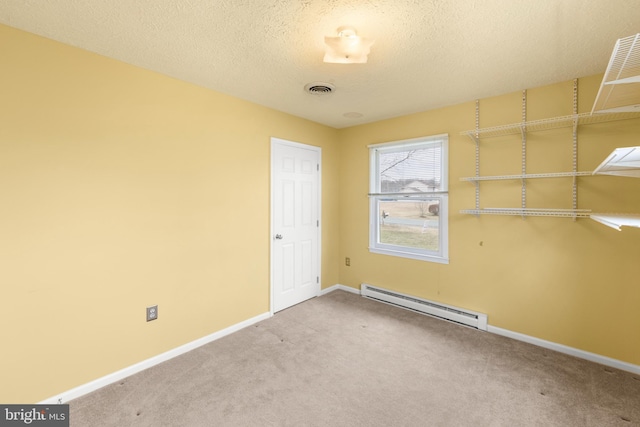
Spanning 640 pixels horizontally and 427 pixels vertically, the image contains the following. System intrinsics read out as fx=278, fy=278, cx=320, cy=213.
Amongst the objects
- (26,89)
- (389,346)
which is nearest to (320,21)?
(26,89)

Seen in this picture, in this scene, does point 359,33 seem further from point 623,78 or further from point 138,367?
point 138,367

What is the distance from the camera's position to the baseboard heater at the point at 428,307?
2.99 metres

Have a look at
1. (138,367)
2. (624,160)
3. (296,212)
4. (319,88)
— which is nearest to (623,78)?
(624,160)

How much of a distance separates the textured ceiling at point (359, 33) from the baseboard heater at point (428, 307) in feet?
7.68

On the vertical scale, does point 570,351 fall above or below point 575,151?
below

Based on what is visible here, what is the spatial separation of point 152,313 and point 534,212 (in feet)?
11.7

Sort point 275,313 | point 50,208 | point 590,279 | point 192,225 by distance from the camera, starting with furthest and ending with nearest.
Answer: point 275,313 < point 192,225 < point 590,279 < point 50,208

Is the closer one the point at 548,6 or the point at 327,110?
the point at 548,6

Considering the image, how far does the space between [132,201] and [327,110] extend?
7.37 ft

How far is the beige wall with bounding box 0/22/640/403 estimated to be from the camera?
1.82m

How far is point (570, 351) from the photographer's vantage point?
8.20 feet

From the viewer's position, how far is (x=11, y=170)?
1.74 meters

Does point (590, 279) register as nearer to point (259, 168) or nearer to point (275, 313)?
point (275, 313)

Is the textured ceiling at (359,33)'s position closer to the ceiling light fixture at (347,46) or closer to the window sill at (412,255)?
the ceiling light fixture at (347,46)
